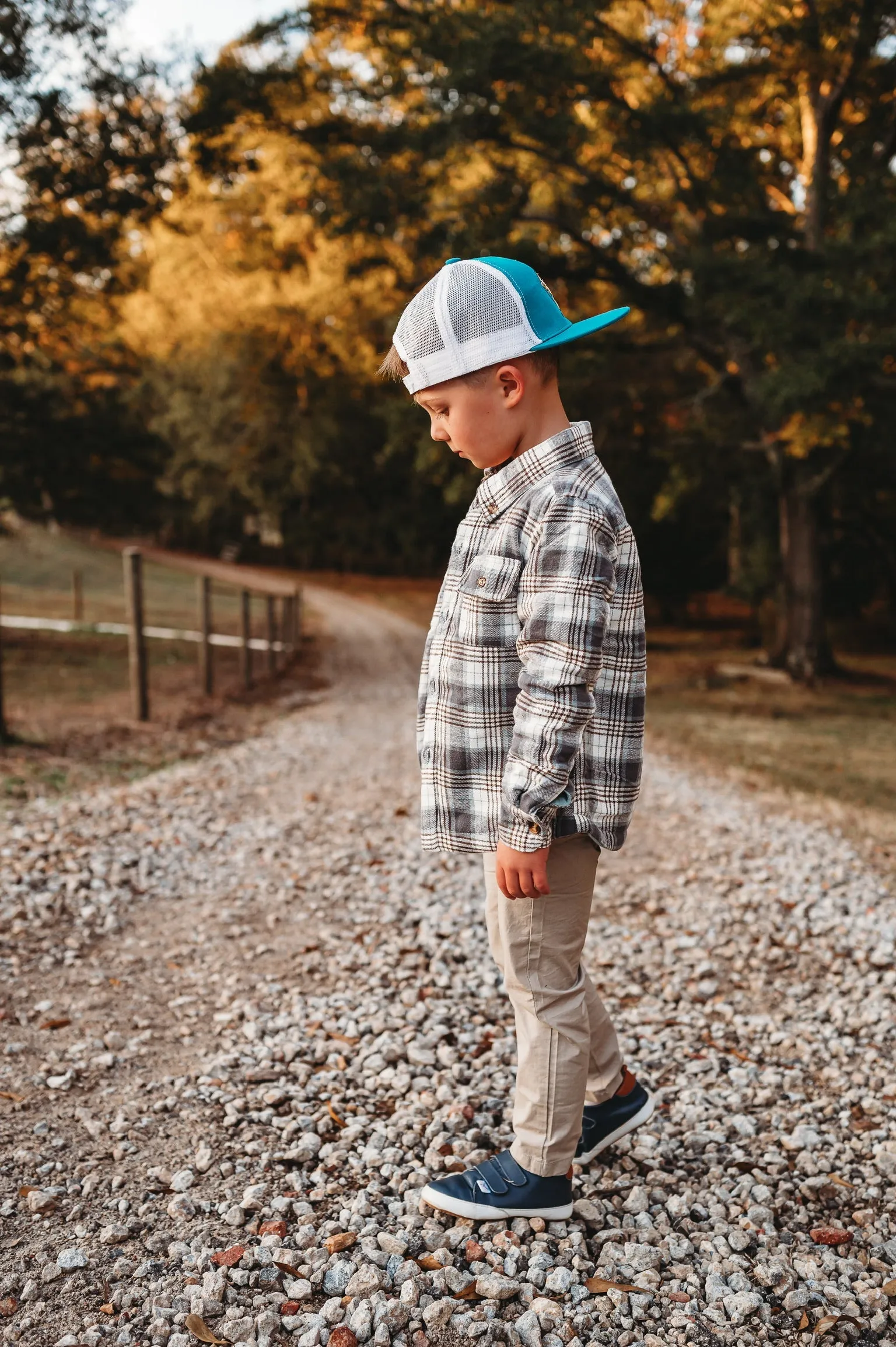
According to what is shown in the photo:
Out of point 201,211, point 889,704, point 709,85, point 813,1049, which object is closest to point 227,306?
point 201,211

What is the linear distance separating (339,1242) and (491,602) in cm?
148

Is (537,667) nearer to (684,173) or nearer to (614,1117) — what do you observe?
(614,1117)

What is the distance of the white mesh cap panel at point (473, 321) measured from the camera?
1932mm

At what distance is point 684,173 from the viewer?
11430 mm

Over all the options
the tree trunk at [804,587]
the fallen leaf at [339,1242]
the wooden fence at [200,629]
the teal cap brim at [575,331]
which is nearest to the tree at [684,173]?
the tree trunk at [804,587]

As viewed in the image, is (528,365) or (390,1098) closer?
(528,365)

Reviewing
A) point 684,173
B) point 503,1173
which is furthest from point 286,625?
point 503,1173

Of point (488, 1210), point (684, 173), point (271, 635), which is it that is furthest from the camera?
point (271, 635)

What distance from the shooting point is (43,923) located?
12.9 ft

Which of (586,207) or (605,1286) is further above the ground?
(586,207)

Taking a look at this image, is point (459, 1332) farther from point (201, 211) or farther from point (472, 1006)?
point (201, 211)

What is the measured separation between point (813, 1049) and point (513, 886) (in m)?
1.84

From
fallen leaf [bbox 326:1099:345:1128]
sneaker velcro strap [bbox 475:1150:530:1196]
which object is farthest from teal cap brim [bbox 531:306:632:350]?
fallen leaf [bbox 326:1099:345:1128]

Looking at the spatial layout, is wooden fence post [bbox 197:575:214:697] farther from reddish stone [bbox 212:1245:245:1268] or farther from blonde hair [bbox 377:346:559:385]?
reddish stone [bbox 212:1245:245:1268]
